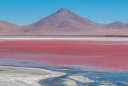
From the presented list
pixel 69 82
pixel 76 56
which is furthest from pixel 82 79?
pixel 76 56

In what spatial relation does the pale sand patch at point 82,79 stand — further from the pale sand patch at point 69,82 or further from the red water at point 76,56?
the red water at point 76,56

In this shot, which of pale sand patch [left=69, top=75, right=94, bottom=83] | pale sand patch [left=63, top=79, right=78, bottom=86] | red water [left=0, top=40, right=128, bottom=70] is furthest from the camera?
red water [left=0, top=40, right=128, bottom=70]

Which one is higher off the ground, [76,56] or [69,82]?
[76,56]

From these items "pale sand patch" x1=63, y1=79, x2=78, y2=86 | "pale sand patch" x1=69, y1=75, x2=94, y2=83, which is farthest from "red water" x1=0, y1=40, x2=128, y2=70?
"pale sand patch" x1=63, y1=79, x2=78, y2=86

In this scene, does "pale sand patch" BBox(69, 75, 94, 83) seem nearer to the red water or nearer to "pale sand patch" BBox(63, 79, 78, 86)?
"pale sand patch" BBox(63, 79, 78, 86)

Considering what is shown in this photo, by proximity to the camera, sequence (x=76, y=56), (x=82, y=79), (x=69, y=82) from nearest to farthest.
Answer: (x=69, y=82) < (x=82, y=79) < (x=76, y=56)

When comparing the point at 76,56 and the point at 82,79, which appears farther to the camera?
the point at 76,56

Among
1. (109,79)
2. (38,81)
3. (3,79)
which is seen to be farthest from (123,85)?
(3,79)

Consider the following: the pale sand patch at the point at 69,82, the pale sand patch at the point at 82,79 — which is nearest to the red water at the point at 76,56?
the pale sand patch at the point at 82,79

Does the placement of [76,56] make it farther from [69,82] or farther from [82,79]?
[69,82]

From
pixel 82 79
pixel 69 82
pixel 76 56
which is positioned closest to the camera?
pixel 69 82

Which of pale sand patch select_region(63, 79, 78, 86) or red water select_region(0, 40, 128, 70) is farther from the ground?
red water select_region(0, 40, 128, 70)

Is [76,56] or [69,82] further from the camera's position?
[76,56]

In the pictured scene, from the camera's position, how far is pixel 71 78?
1373 cm
